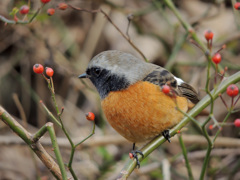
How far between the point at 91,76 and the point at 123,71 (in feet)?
1.47

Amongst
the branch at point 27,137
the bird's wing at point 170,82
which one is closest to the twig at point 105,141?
the bird's wing at point 170,82

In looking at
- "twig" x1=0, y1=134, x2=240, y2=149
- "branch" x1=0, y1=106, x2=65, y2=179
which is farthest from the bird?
"twig" x1=0, y1=134, x2=240, y2=149

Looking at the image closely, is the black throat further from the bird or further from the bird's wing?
the bird's wing

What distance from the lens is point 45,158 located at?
90.5 inches

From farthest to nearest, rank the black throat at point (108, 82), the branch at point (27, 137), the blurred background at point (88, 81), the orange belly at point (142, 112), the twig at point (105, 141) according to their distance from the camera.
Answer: the blurred background at point (88, 81) < the twig at point (105, 141) < the black throat at point (108, 82) < the orange belly at point (142, 112) < the branch at point (27, 137)

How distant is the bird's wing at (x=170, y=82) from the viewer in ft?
11.6

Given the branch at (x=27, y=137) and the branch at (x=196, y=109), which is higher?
the branch at (x=27, y=137)

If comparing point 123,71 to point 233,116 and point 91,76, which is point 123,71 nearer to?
point 91,76

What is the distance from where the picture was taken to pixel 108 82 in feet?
12.0

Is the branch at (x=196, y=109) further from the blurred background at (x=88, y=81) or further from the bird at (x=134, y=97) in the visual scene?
the blurred background at (x=88, y=81)

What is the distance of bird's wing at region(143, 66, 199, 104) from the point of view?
3.53m

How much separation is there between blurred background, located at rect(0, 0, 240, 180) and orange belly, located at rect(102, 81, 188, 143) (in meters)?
1.52

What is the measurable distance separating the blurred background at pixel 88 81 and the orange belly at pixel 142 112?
1.52 metres

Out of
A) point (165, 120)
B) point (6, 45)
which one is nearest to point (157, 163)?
point (165, 120)
